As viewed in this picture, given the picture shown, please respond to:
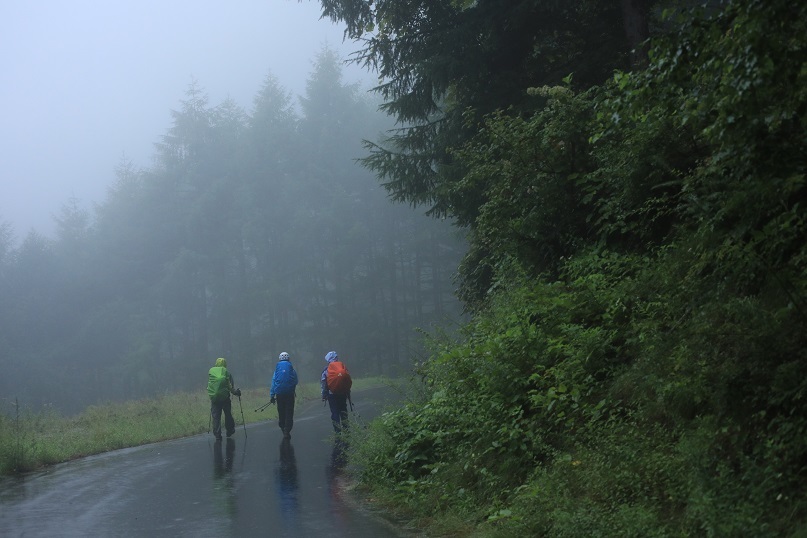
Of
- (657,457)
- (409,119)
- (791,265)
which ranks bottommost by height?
(657,457)

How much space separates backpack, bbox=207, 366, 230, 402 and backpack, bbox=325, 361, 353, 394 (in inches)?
126

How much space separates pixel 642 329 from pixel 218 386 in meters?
12.3

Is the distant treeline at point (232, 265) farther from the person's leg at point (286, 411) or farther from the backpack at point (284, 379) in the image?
the backpack at point (284, 379)

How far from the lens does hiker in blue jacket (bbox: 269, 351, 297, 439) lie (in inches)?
730

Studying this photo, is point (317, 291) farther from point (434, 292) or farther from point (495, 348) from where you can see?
point (495, 348)

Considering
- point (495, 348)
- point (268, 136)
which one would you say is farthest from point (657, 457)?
point (268, 136)

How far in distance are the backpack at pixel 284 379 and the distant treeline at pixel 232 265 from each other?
137 feet

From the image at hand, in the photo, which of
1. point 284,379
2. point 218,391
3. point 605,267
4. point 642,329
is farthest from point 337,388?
point 642,329

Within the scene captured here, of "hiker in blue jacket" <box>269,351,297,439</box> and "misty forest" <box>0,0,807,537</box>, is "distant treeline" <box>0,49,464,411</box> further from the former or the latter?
"misty forest" <box>0,0,807,537</box>

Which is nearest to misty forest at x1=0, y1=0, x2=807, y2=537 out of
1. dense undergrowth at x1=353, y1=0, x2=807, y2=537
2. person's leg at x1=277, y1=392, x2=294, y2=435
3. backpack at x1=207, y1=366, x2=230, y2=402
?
dense undergrowth at x1=353, y1=0, x2=807, y2=537

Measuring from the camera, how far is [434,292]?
209 ft

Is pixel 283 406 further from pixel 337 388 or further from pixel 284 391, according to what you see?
pixel 337 388

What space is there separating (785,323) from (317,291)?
57.7 m

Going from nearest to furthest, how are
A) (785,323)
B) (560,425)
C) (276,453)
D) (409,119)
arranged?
(785,323)
(560,425)
(276,453)
(409,119)
